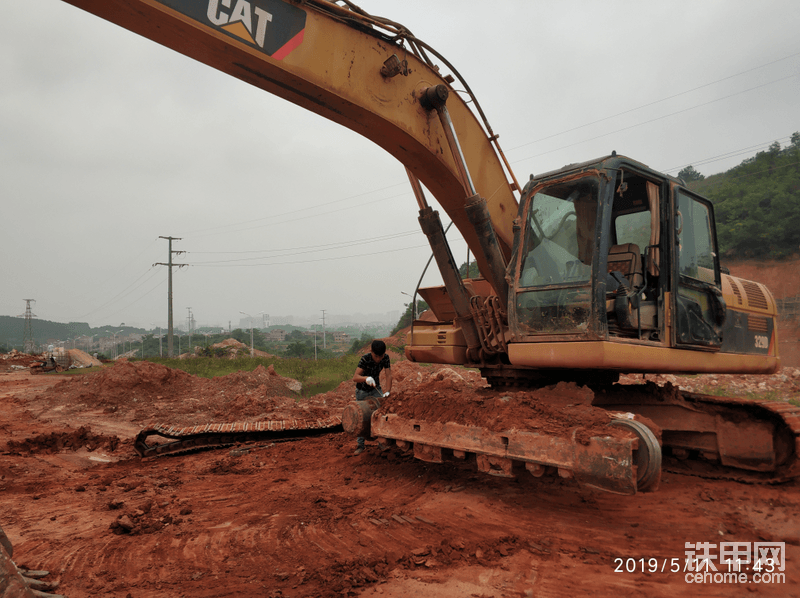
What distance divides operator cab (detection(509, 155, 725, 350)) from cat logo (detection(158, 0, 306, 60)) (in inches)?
89.7


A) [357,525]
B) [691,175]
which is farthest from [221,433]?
[691,175]

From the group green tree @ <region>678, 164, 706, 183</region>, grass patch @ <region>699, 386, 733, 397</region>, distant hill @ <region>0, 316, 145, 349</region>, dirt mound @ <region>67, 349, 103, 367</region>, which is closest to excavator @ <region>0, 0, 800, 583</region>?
grass patch @ <region>699, 386, 733, 397</region>

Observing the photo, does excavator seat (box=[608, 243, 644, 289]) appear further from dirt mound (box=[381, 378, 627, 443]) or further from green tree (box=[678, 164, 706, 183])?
green tree (box=[678, 164, 706, 183])

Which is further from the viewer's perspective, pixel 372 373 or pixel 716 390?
pixel 716 390

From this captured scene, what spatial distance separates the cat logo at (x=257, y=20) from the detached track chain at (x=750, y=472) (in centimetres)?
476

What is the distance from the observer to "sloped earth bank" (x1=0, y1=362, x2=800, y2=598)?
9.43 ft

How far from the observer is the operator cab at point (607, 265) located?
3.98 metres

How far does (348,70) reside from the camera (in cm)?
394

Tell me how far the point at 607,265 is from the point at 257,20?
3255 millimetres

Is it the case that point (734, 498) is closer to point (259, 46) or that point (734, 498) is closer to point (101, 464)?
point (259, 46)

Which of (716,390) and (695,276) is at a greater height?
(695,276)

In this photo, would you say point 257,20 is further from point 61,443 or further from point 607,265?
point 61,443

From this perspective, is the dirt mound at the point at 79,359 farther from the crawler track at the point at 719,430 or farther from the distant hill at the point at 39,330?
the distant hill at the point at 39,330

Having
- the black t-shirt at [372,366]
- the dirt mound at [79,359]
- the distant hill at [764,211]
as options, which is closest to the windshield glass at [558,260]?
the black t-shirt at [372,366]
